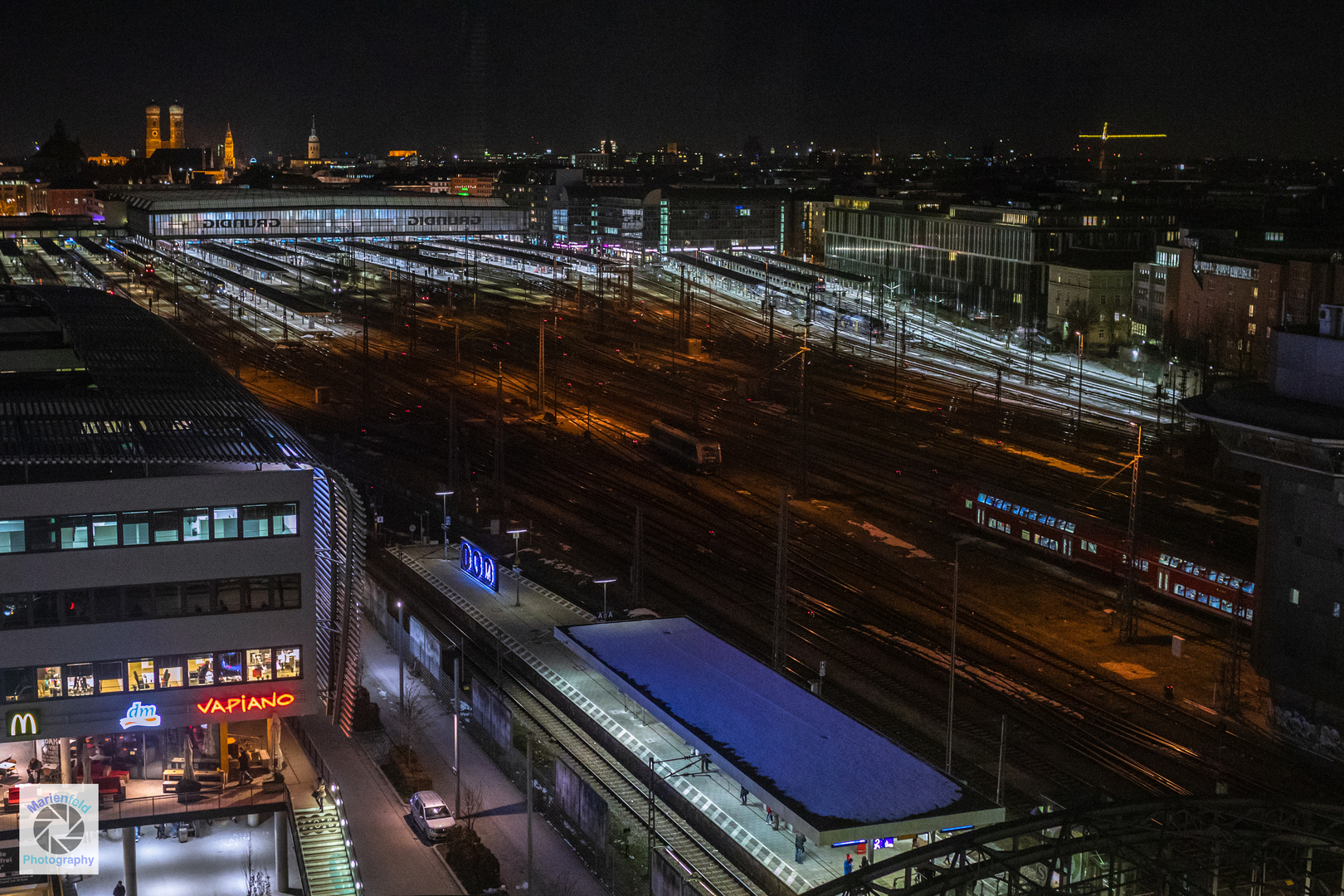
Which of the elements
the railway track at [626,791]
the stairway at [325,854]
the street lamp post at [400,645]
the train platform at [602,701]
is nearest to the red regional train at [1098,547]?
the train platform at [602,701]

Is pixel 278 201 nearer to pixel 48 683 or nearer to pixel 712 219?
pixel 712 219

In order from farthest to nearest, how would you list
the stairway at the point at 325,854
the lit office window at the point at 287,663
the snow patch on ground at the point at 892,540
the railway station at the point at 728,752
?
the snow patch on ground at the point at 892,540
the lit office window at the point at 287,663
the stairway at the point at 325,854
the railway station at the point at 728,752

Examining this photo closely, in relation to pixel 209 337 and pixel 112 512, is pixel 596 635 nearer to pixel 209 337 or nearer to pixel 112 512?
pixel 112 512

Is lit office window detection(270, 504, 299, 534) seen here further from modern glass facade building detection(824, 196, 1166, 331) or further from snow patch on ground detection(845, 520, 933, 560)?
modern glass facade building detection(824, 196, 1166, 331)

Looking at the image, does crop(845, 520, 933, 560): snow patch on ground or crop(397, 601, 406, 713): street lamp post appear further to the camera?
crop(845, 520, 933, 560): snow patch on ground

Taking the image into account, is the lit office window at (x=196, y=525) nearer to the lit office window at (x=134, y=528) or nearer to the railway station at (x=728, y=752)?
the lit office window at (x=134, y=528)

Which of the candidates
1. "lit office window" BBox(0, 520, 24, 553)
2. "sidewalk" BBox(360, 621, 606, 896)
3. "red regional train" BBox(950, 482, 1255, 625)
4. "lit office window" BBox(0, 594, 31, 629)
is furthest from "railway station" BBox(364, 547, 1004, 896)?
"red regional train" BBox(950, 482, 1255, 625)

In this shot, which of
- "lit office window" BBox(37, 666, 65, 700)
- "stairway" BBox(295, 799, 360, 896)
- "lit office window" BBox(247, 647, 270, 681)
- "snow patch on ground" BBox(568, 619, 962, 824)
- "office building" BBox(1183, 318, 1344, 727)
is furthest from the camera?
"office building" BBox(1183, 318, 1344, 727)
